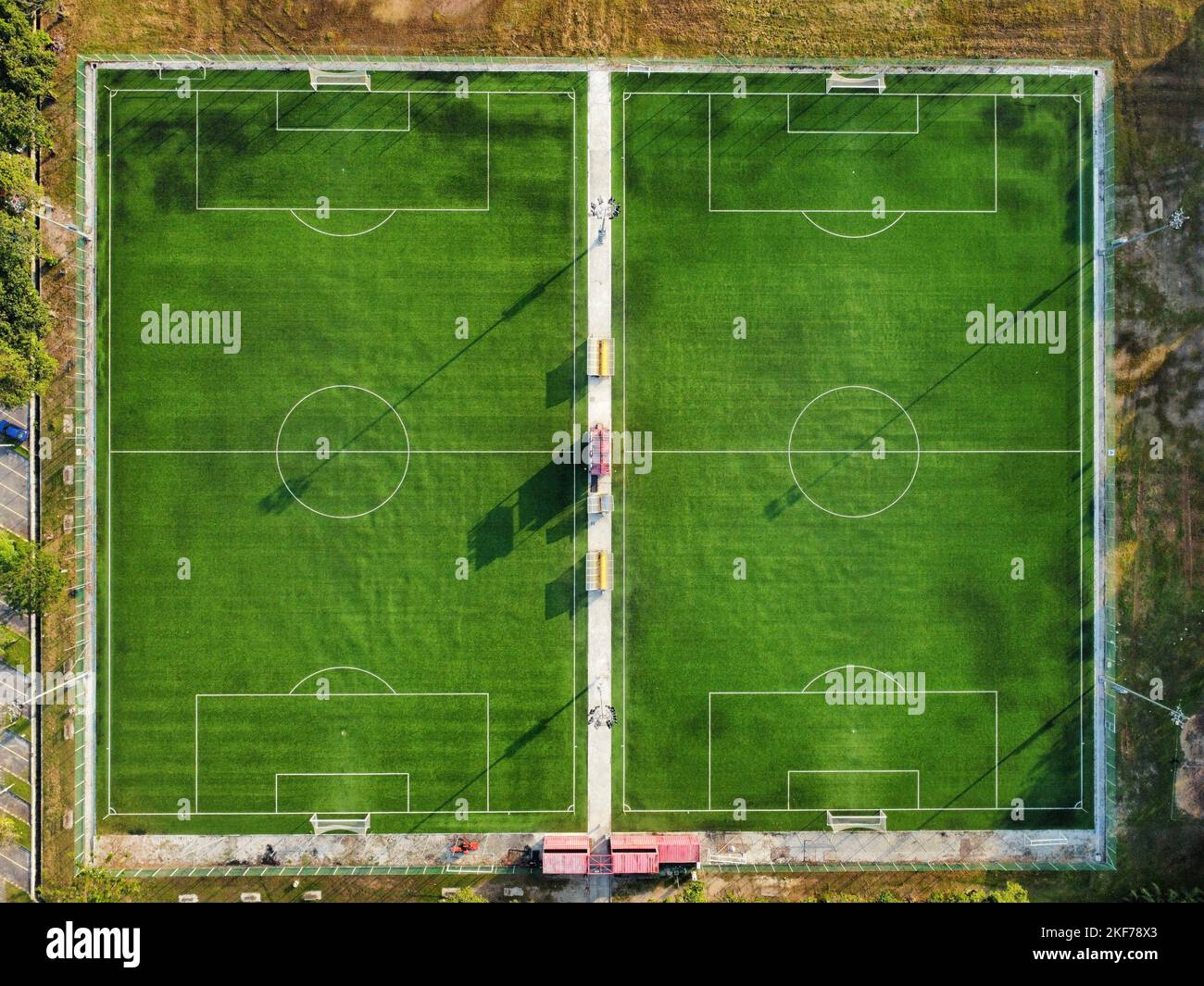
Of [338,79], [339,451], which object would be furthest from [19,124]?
[339,451]

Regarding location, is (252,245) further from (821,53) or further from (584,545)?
(821,53)

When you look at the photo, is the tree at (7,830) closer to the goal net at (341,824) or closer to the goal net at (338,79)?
the goal net at (341,824)

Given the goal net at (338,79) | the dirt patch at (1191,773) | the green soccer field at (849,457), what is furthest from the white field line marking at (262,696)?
the dirt patch at (1191,773)

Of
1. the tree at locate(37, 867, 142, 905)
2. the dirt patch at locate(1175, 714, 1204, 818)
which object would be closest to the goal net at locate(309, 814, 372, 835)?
the tree at locate(37, 867, 142, 905)

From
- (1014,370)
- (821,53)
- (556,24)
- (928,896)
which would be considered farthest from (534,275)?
(928,896)

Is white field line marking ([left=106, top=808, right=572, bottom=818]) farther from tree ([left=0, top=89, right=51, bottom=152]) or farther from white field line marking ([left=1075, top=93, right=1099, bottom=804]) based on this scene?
tree ([left=0, top=89, right=51, bottom=152])

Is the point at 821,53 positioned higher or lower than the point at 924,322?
higher

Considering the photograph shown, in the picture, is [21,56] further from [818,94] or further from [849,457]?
[849,457]
